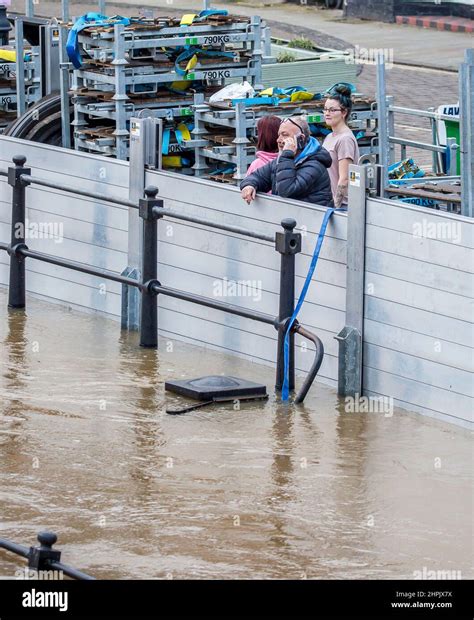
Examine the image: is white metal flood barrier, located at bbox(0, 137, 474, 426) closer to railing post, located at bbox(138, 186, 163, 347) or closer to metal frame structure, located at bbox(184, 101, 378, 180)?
railing post, located at bbox(138, 186, 163, 347)

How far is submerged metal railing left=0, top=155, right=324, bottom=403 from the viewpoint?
372 inches

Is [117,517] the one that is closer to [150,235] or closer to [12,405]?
[12,405]

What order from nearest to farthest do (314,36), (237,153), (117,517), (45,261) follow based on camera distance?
(117,517), (45,261), (237,153), (314,36)

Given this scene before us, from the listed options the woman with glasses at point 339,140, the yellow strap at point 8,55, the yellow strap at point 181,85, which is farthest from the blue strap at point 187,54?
the yellow strap at point 8,55

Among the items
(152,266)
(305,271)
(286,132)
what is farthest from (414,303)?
(152,266)

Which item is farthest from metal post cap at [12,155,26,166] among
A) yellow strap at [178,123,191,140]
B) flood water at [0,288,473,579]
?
yellow strap at [178,123,191,140]

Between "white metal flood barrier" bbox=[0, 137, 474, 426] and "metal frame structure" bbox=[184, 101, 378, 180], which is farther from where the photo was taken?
"metal frame structure" bbox=[184, 101, 378, 180]

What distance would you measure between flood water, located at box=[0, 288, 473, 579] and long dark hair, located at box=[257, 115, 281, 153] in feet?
4.82

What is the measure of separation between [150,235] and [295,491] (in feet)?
10.1

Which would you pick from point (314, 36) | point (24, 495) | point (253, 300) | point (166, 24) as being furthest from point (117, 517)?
point (314, 36)

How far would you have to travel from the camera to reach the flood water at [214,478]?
6.93 metres

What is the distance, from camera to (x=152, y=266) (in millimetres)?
10430

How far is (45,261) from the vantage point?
11.3 meters

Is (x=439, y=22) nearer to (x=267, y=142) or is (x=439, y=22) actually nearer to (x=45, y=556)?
(x=267, y=142)
